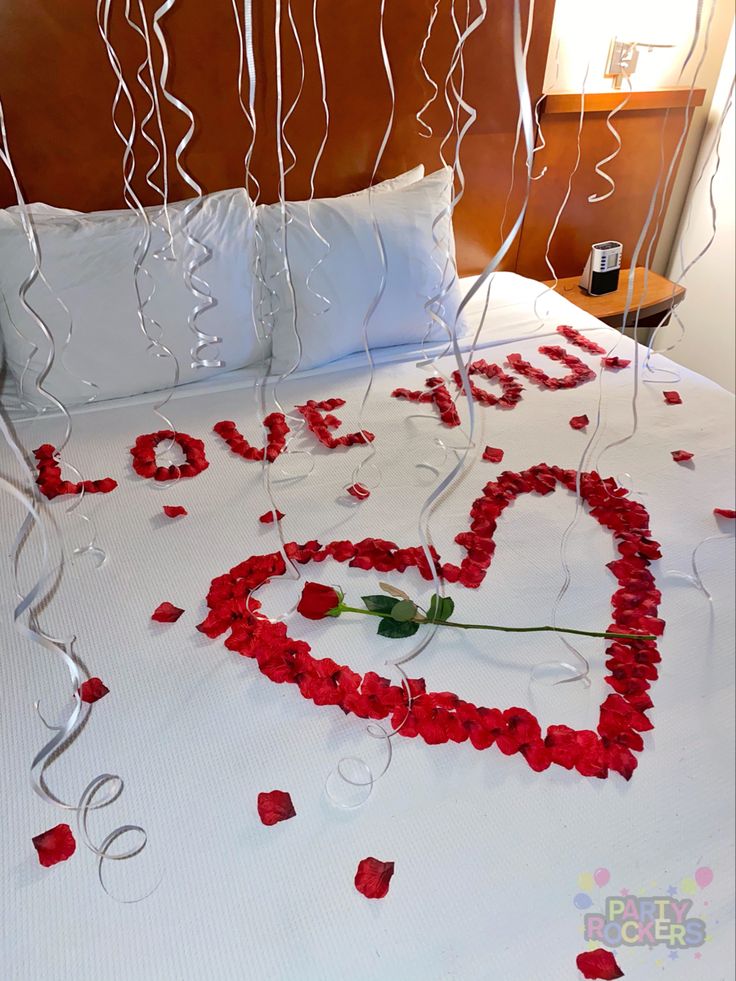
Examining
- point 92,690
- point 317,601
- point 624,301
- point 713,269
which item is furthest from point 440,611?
point 713,269

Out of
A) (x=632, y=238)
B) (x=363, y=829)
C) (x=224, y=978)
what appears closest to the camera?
(x=224, y=978)

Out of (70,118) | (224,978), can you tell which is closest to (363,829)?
(224,978)

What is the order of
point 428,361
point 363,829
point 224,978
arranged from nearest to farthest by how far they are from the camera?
point 224,978, point 363,829, point 428,361

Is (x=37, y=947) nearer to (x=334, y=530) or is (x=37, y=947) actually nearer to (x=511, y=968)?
(x=511, y=968)

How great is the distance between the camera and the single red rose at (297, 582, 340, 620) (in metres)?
1.04

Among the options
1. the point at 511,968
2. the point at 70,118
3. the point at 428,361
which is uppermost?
the point at 70,118

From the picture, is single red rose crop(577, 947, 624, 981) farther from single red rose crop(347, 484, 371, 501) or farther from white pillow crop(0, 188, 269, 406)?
white pillow crop(0, 188, 269, 406)

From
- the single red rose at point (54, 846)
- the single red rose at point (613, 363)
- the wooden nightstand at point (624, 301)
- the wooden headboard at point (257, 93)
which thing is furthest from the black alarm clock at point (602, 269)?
the single red rose at point (54, 846)

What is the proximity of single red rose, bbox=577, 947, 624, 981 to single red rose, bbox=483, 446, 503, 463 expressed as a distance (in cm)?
90

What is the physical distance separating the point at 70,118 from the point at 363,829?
1635 mm

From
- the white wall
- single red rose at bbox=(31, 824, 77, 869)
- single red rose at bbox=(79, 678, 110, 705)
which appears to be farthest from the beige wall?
single red rose at bbox=(31, 824, 77, 869)

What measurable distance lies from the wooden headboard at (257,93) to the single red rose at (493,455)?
0.98 metres

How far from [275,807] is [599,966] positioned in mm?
380

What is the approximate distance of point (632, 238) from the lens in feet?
8.33
